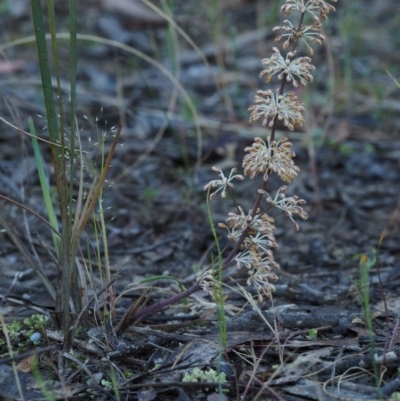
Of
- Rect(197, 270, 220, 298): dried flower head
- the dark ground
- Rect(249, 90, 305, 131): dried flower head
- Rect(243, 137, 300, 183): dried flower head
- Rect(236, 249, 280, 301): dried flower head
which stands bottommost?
the dark ground

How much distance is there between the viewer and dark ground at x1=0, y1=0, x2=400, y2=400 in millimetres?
1548

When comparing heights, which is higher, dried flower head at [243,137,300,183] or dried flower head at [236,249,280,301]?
dried flower head at [243,137,300,183]

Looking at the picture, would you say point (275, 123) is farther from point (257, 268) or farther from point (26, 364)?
point (26, 364)

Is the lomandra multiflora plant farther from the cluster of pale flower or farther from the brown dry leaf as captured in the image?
the brown dry leaf

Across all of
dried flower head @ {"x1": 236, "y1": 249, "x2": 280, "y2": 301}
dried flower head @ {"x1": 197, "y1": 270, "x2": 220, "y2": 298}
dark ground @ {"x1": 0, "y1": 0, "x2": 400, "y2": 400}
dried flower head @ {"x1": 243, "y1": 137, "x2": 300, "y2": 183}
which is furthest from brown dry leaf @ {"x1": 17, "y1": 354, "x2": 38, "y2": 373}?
dried flower head @ {"x1": 243, "y1": 137, "x2": 300, "y2": 183}

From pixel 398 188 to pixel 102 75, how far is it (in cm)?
227

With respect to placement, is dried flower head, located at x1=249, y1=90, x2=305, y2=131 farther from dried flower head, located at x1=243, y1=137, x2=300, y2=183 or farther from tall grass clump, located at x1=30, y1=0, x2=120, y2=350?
tall grass clump, located at x1=30, y1=0, x2=120, y2=350

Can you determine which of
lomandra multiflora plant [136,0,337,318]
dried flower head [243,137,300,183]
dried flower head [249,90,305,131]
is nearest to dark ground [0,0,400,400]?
lomandra multiflora plant [136,0,337,318]

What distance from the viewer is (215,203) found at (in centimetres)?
310

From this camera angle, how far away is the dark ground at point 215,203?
1.55 metres

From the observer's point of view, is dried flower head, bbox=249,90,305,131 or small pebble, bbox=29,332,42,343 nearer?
dried flower head, bbox=249,90,305,131

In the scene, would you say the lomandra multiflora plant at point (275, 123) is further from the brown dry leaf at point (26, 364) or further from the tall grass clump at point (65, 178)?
the brown dry leaf at point (26, 364)

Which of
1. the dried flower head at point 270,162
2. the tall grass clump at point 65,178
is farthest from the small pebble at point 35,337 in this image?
the dried flower head at point 270,162

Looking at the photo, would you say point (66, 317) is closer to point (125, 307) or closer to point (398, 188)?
point (125, 307)
